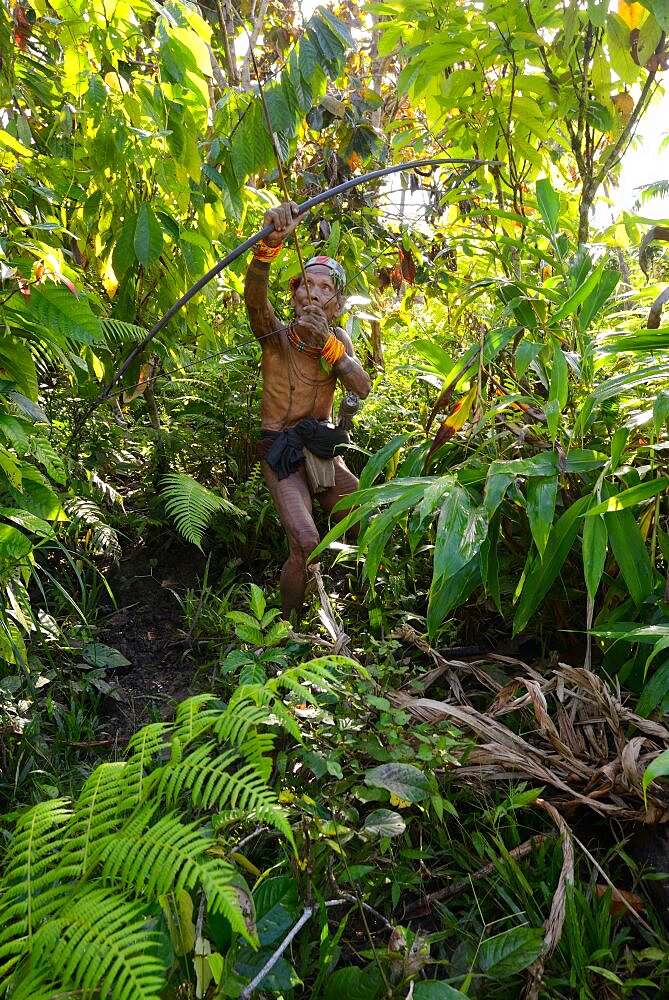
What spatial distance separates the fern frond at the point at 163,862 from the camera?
101 cm

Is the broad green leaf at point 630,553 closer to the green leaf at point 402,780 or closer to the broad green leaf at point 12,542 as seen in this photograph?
the green leaf at point 402,780

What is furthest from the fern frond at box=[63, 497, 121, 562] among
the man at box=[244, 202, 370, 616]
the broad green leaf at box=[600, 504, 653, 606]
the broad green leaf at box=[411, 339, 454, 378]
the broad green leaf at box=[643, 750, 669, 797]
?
the broad green leaf at box=[643, 750, 669, 797]

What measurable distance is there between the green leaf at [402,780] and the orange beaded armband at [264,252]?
5.89 ft

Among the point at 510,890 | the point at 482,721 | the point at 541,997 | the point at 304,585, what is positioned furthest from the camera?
the point at 304,585

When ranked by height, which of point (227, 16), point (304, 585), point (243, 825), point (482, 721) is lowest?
point (243, 825)

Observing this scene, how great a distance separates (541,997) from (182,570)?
7.82ft

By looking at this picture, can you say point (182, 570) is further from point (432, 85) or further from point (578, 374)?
point (432, 85)

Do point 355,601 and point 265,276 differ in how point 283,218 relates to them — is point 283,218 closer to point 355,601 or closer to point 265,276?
point 265,276

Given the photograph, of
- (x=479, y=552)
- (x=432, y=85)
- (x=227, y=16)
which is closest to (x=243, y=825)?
(x=479, y=552)

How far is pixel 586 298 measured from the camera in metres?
2.11

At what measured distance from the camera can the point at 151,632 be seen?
10.1ft

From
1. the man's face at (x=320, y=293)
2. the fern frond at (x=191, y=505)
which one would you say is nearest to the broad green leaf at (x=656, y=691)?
the fern frond at (x=191, y=505)

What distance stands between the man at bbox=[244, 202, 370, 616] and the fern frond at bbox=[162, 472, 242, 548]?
0.26 meters

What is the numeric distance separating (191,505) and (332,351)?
820mm
